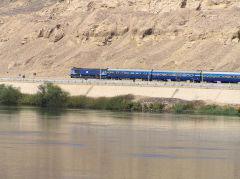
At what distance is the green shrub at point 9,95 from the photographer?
9281 cm

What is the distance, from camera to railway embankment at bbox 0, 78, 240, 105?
276 feet

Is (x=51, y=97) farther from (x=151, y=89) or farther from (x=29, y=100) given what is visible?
(x=151, y=89)

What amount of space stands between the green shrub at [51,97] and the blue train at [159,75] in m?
15.2

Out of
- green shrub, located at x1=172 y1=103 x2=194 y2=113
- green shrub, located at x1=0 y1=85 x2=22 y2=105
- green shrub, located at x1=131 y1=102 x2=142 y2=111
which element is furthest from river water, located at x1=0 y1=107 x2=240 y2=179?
green shrub, located at x1=0 y1=85 x2=22 y2=105

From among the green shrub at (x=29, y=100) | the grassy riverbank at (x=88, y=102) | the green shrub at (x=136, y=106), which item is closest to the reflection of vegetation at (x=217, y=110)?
the grassy riverbank at (x=88, y=102)

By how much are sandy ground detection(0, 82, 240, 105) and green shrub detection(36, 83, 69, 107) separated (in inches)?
233

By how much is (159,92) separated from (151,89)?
179 cm

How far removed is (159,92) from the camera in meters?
89.9

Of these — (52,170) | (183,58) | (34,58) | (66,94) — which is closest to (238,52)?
(183,58)

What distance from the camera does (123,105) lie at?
8656 cm

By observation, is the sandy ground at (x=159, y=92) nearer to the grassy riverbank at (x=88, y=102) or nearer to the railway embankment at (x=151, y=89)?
the railway embankment at (x=151, y=89)

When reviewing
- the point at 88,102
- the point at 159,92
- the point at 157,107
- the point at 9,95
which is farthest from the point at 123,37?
the point at 157,107

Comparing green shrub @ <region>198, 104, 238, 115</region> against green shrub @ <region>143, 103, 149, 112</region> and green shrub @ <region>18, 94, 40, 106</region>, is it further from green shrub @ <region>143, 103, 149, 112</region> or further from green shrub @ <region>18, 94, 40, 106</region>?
green shrub @ <region>18, 94, 40, 106</region>

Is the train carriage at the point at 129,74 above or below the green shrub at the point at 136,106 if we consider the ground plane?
above
